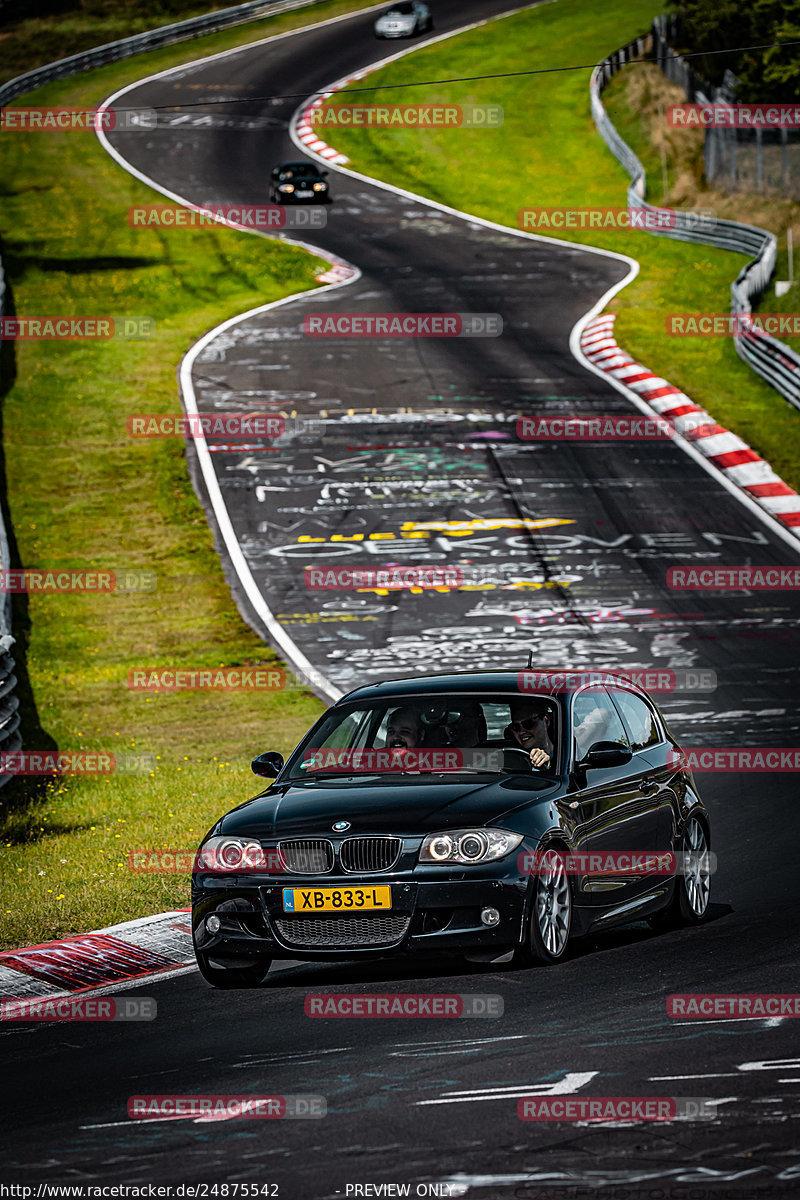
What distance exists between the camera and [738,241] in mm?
43406

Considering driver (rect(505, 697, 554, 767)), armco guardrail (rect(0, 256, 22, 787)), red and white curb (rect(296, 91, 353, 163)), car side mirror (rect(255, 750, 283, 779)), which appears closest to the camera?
→ driver (rect(505, 697, 554, 767))

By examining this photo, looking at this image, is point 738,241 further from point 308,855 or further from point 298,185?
point 308,855

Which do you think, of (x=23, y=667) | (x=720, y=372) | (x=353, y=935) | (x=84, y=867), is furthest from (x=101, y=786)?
(x=720, y=372)

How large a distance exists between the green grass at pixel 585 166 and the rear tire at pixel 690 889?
57.0 feet

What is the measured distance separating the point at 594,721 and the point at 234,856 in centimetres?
237

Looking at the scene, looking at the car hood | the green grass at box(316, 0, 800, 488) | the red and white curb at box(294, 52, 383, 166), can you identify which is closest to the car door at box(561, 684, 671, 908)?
the car hood

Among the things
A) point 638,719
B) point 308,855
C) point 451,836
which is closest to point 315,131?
point 638,719

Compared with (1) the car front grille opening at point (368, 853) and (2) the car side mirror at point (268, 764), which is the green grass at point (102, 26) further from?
(1) the car front grille opening at point (368, 853)

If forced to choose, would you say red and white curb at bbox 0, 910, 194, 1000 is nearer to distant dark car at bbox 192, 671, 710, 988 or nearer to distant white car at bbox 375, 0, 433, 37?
distant dark car at bbox 192, 671, 710, 988

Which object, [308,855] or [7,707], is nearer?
[308,855]

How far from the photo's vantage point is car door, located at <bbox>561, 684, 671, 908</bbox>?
8875 mm

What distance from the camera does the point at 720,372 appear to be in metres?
33.7

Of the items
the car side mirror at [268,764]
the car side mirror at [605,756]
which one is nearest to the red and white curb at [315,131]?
the car side mirror at [268,764]

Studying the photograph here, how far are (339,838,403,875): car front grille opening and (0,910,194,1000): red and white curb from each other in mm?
1600
